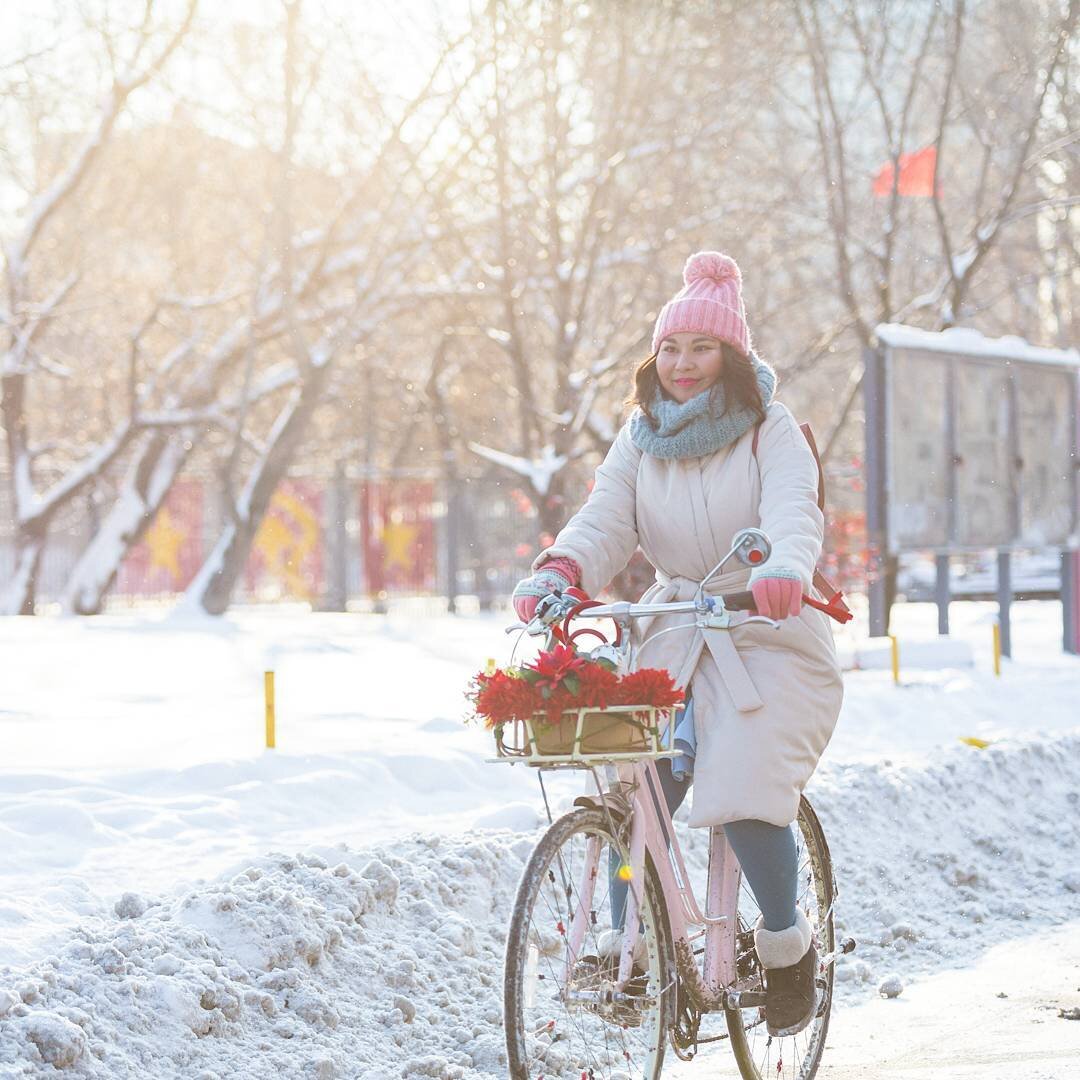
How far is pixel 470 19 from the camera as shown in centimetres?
1560

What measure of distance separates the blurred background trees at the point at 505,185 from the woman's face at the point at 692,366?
11.5m

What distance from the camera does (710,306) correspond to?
172 inches

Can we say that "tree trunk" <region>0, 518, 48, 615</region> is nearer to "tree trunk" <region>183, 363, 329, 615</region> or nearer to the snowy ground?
"tree trunk" <region>183, 363, 329, 615</region>

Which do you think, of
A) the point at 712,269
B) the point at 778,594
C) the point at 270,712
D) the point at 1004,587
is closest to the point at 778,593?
the point at 778,594

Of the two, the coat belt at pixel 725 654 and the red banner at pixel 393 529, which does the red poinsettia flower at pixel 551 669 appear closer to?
the coat belt at pixel 725 654

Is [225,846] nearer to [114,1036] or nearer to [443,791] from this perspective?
[443,791]

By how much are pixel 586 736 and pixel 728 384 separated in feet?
3.59

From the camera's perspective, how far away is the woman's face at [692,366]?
4375 mm

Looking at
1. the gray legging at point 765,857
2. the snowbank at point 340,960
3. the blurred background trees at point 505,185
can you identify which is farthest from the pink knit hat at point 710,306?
the blurred background trees at point 505,185

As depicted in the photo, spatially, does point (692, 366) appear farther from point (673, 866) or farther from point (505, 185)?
point (505, 185)

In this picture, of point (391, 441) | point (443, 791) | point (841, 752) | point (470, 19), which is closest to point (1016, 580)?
point (391, 441)

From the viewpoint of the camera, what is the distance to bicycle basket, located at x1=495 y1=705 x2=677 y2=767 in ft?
11.9

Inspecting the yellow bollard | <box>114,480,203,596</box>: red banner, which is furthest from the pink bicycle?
<box>114,480,203,596</box>: red banner

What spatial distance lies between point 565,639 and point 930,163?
1499 centimetres
